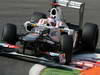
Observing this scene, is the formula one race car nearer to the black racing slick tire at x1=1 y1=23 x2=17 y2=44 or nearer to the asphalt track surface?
the black racing slick tire at x1=1 y1=23 x2=17 y2=44

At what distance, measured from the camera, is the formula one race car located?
998 cm

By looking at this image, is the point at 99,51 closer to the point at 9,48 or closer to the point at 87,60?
the point at 87,60

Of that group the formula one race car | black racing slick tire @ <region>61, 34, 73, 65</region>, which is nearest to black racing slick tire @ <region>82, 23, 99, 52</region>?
the formula one race car

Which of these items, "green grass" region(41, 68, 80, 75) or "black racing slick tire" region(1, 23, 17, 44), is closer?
"green grass" region(41, 68, 80, 75)

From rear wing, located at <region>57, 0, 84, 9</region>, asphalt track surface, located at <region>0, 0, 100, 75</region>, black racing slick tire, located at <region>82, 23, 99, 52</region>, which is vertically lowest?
asphalt track surface, located at <region>0, 0, 100, 75</region>

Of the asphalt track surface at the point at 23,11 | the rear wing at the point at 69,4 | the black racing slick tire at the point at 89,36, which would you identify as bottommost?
the asphalt track surface at the point at 23,11

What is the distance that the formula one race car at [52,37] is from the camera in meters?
9.98

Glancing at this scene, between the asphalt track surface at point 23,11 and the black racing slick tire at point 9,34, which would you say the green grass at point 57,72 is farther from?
the black racing slick tire at point 9,34

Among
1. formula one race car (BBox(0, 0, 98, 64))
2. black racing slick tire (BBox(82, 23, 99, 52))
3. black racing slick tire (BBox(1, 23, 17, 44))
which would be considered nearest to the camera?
formula one race car (BBox(0, 0, 98, 64))

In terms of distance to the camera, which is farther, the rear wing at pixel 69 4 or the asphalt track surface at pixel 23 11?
the rear wing at pixel 69 4

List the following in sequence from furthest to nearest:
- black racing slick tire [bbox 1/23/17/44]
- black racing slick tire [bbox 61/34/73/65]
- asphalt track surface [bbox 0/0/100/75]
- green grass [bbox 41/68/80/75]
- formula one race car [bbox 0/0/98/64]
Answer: black racing slick tire [bbox 1/23/17/44] < asphalt track surface [bbox 0/0/100/75] < formula one race car [bbox 0/0/98/64] < black racing slick tire [bbox 61/34/73/65] < green grass [bbox 41/68/80/75]

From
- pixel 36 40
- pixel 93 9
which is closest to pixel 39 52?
pixel 36 40

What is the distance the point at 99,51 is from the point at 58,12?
1.75 metres

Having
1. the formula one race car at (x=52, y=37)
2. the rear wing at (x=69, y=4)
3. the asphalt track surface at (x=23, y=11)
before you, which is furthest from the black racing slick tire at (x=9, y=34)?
the rear wing at (x=69, y=4)
